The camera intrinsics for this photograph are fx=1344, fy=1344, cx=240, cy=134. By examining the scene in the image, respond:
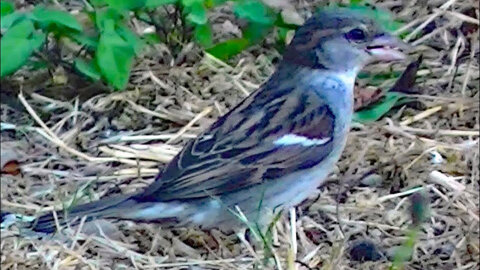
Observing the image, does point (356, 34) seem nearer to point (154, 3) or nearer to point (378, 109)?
point (378, 109)

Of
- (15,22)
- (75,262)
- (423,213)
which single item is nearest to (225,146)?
(75,262)

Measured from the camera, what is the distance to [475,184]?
4.44 metres

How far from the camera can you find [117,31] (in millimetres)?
4648

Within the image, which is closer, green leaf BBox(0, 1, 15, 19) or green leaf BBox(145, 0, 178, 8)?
green leaf BBox(0, 1, 15, 19)

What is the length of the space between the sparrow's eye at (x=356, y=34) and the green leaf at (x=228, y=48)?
0.78 metres

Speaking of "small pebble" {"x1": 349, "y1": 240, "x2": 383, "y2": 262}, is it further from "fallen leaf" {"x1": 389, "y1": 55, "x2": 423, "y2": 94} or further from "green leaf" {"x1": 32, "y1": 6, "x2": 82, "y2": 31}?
"green leaf" {"x1": 32, "y1": 6, "x2": 82, "y2": 31}

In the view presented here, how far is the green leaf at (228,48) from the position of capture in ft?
16.8

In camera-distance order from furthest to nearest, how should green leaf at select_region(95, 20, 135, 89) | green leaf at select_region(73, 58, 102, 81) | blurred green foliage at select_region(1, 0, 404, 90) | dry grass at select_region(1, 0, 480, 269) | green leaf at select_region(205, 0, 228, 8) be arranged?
green leaf at select_region(205, 0, 228, 8) → green leaf at select_region(73, 58, 102, 81) → green leaf at select_region(95, 20, 135, 89) → blurred green foliage at select_region(1, 0, 404, 90) → dry grass at select_region(1, 0, 480, 269)

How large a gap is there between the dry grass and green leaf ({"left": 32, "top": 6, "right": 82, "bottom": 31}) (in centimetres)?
40

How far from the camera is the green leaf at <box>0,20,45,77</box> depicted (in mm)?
4320

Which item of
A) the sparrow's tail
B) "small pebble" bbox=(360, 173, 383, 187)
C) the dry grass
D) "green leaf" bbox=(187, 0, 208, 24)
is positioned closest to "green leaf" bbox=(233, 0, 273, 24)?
"green leaf" bbox=(187, 0, 208, 24)

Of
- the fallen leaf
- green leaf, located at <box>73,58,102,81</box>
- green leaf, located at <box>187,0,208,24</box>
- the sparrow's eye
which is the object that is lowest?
the fallen leaf

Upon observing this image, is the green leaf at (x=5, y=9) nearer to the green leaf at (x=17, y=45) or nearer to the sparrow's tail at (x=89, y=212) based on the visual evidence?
the green leaf at (x=17, y=45)

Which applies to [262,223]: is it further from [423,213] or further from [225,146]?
[423,213]
